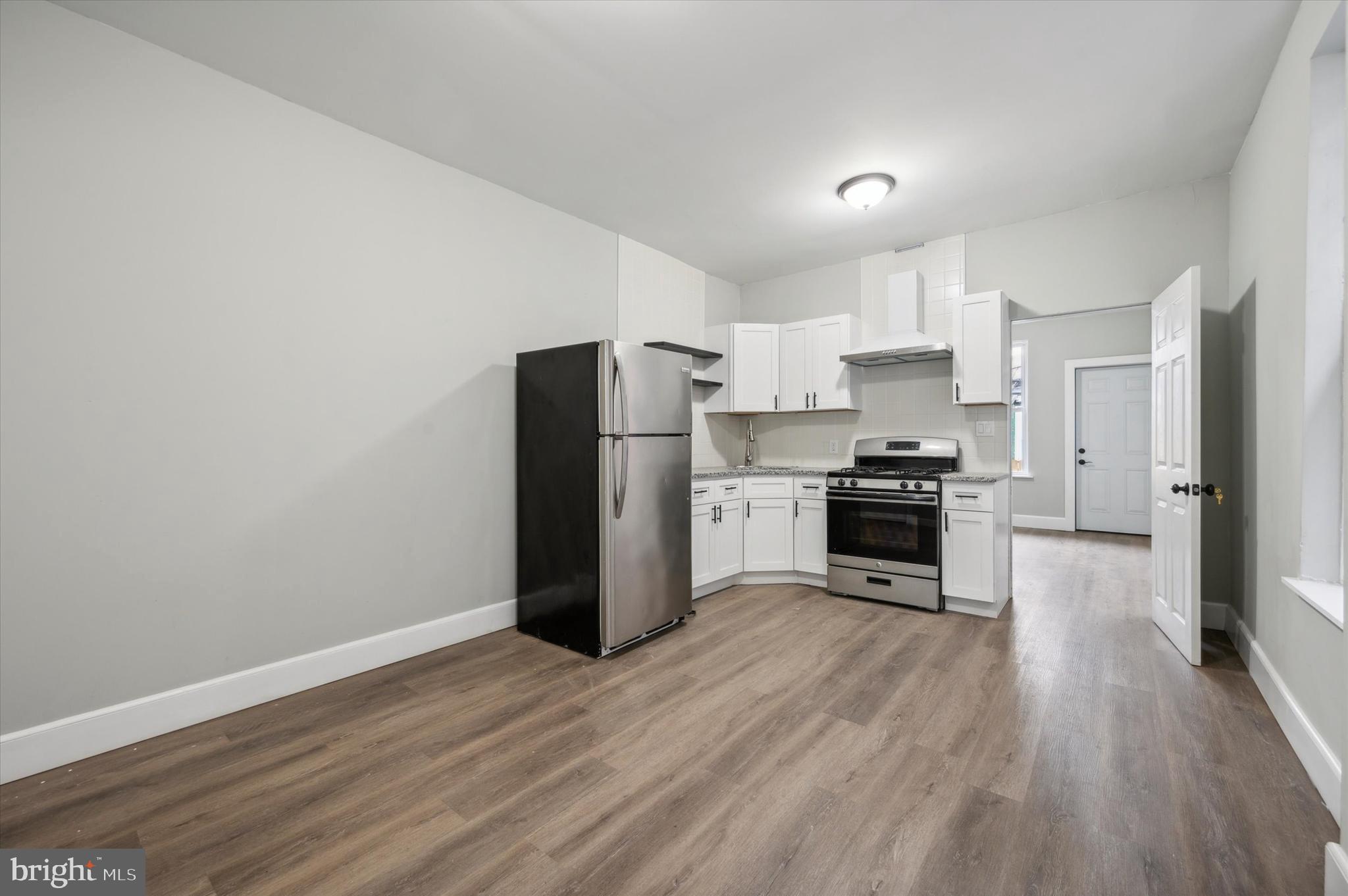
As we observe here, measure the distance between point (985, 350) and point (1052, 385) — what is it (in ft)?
14.9

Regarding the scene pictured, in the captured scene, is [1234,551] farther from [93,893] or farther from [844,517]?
[93,893]

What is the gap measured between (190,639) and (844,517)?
3791 millimetres

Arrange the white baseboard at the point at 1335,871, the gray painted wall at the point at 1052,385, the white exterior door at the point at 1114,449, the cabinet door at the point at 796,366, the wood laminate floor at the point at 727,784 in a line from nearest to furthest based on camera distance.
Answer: the white baseboard at the point at 1335,871 < the wood laminate floor at the point at 727,784 < the cabinet door at the point at 796,366 < the white exterior door at the point at 1114,449 < the gray painted wall at the point at 1052,385

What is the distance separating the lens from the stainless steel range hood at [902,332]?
164 inches

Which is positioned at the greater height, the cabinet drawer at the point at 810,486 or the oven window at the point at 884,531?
the cabinet drawer at the point at 810,486

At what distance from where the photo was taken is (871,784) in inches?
73.8

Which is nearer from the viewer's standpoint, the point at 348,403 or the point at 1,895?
the point at 1,895

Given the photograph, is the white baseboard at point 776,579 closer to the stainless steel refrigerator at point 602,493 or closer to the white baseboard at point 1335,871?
the stainless steel refrigerator at point 602,493

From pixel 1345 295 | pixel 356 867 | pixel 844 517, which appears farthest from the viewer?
pixel 844 517

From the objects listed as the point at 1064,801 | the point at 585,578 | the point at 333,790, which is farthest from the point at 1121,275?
the point at 333,790

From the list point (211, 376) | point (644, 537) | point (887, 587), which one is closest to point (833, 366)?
point (887, 587)

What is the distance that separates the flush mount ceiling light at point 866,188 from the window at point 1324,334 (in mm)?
1717

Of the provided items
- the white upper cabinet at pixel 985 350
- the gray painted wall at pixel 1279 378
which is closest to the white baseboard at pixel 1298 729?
the gray painted wall at pixel 1279 378

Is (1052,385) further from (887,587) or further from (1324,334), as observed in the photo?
(1324,334)
